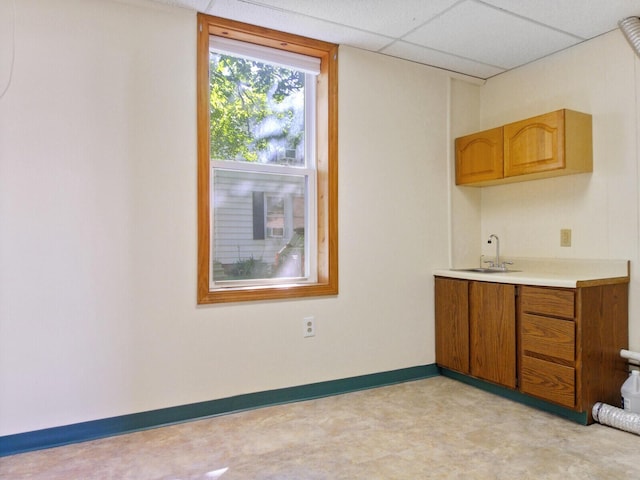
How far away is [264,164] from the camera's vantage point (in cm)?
288

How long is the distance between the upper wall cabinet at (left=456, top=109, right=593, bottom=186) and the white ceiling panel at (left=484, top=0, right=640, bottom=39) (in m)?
0.51

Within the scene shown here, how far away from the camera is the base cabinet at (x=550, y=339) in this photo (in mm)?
2438

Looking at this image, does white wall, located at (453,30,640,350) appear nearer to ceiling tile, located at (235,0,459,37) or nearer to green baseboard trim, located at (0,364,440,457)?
ceiling tile, located at (235,0,459,37)

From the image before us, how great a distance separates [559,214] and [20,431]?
3441 mm

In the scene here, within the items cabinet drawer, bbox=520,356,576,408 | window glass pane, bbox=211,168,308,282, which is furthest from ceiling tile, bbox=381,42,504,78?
cabinet drawer, bbox=520,356,576,408

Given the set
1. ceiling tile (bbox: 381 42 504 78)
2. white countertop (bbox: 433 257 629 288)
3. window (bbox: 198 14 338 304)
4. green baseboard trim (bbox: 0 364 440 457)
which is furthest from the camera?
ceiling tile (bbox: 381 42 504 78)

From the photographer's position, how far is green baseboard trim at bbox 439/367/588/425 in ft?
8.12

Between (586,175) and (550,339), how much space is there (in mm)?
1134

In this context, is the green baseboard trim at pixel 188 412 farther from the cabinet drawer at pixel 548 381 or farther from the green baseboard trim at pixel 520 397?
the cabinet drawer at pixel 548 381

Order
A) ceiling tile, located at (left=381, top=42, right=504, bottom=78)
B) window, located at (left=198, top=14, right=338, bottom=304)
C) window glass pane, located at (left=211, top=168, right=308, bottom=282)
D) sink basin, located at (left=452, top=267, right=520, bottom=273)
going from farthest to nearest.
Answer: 1. sink basin, located at (left=452, top=267, right=520, bottom=273)
2. ceiling tile, located at (left=381, top=42, right=504, bottom=78)
3. window glass pane, located at (left=211, top=168, right=308, bottom=282)
4. window, located at (left=198, top=14, right=338, bottom=304)

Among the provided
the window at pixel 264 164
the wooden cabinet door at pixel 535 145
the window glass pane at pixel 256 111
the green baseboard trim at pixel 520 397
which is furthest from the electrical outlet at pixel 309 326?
the wooden cabinet door at pixel 535 145

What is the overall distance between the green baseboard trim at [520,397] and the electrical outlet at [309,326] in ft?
3.81

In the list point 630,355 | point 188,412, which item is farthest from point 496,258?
point 188,412

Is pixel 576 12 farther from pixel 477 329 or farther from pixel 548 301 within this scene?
pixel 477 329
